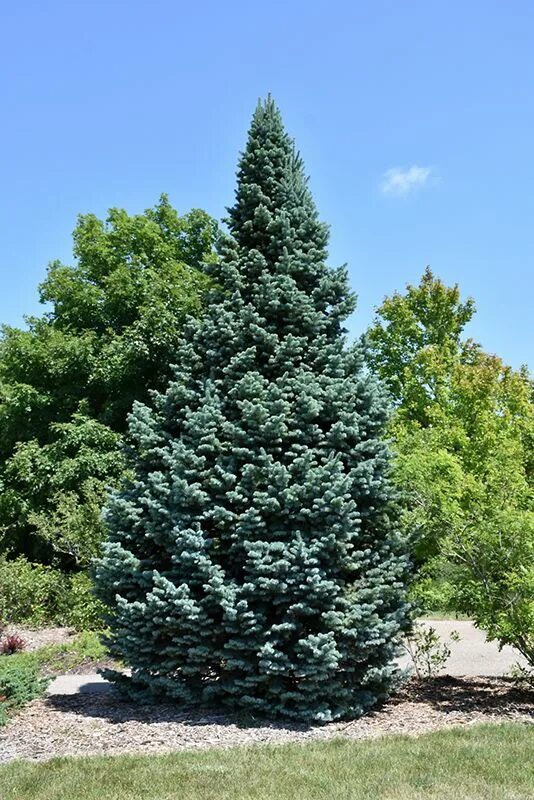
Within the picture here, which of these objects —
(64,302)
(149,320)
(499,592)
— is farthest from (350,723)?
(64,302)

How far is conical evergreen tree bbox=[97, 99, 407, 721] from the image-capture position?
6.96 metres

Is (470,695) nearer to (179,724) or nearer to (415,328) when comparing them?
(179,724)

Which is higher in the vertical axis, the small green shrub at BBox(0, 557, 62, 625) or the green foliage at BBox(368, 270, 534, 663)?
the green foliage at BBox(368, 270, 534, 663)

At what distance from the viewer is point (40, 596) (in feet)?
52.4

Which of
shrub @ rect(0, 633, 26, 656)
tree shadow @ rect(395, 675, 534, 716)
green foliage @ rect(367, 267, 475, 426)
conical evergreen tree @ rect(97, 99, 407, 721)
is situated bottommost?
shrub @ rect(0, 633, 26, 656)

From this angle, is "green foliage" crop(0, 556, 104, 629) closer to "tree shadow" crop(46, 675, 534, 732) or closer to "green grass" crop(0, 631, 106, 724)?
"green grass" crop(0, 631, 106, 724)

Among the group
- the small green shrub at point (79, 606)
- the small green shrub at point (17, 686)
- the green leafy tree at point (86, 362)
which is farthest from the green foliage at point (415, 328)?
the small green shrub at point (17, 686)

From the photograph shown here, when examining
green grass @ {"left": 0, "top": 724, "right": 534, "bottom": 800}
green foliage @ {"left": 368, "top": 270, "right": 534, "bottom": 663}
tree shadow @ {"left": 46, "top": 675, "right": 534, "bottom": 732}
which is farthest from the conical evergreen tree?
green grass @ {"left": 0, "top": 724, "right": 534, "bottom": 800}

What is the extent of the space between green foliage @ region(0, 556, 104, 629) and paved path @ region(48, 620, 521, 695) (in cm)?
437

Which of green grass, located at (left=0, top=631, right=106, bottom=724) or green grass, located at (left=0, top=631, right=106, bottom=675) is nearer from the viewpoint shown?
green grass, located at (left=0, top=631, right=106, bottom=724)

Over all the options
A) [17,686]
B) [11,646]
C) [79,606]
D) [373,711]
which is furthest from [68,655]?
[373,711]

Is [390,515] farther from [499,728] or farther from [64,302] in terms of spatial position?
[64,302]

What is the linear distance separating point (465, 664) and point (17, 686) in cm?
779

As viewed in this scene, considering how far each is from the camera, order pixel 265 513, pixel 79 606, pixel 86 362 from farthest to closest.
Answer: pixel 86 362
pixel 79 606
pixel 265 513
